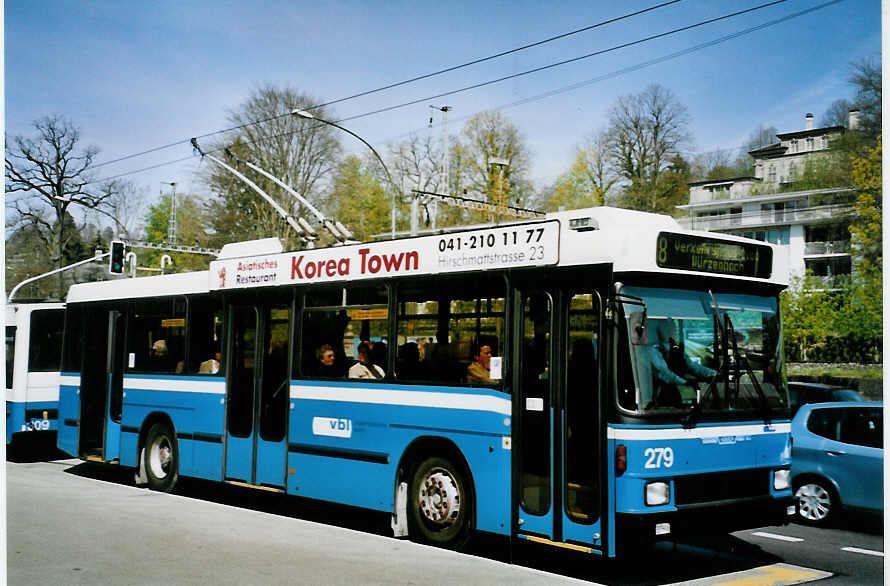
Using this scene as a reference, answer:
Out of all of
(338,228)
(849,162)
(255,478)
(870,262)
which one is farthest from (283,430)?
(870,262)

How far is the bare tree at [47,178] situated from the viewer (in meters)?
20.6

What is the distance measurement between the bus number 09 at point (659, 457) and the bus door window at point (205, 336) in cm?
633

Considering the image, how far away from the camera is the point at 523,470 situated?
845cm

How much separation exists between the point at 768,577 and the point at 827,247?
30.2 m

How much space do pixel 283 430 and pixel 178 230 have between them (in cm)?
3355

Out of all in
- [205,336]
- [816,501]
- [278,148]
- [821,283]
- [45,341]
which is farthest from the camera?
[821,283]

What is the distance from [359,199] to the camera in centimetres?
3694

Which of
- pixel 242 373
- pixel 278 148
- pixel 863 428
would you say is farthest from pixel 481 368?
pixel 278 148

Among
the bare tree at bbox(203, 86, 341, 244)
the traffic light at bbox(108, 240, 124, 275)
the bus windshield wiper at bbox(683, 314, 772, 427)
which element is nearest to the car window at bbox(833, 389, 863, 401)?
the bus windshield wiper at bbox(683, 314, 772, 427)

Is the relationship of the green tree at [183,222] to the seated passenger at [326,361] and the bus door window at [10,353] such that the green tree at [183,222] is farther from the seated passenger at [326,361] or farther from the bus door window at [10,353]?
the seated passenger at [326,361]

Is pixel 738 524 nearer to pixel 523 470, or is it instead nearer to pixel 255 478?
pixel 523 470

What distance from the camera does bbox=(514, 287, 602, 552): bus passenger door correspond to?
7.93 meters

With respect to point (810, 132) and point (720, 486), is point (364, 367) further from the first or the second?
point (810, 132)

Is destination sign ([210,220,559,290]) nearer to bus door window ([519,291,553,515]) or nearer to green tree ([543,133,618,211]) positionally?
bus door window ([519,291,553,515])
